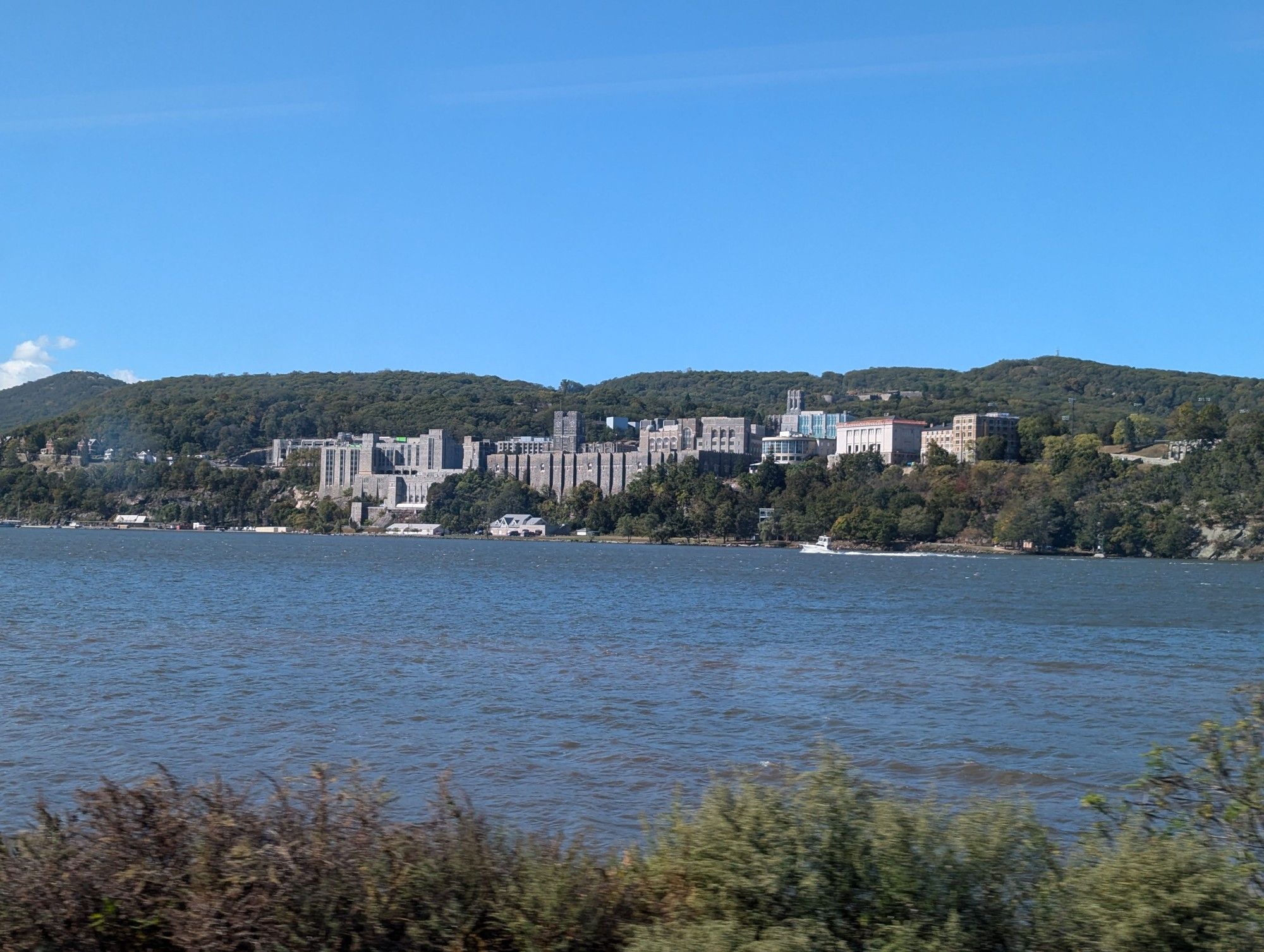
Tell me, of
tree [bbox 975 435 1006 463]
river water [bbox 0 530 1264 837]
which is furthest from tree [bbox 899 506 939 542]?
river water [bbox 0 530 1264 837]

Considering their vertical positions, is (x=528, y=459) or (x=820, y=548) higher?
(x=528, y=459)

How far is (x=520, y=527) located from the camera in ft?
509

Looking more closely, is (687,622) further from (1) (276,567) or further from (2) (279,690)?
(1) (276,567)

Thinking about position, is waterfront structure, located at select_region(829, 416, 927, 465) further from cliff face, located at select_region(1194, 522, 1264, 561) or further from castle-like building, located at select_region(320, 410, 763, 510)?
cliff face, located at select_region(1194, 522, 1264, 561)

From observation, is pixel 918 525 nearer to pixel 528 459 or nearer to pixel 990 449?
pixel 990 449

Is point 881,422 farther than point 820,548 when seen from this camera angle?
Yes

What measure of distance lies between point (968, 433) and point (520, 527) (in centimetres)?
6202

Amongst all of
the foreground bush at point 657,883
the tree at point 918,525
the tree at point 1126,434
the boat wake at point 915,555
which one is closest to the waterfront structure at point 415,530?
the boat wake at point 915,555

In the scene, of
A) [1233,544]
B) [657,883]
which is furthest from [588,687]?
[1233,544]

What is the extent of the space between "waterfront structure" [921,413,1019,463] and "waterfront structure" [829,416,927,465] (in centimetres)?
148

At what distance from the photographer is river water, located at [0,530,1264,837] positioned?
42.1 feet

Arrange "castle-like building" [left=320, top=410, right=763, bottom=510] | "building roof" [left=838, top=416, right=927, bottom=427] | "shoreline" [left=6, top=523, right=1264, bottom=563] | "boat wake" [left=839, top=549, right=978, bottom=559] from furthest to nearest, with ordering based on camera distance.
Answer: "castle-like building" [left=320, top=410, right=763, bottom=510]
"building roof" [left=838, top=416, right=927, bottom=427]
"shoreline" [left=6, top=523, right=1264, bottom=563]
"boat wake" [left=839, top=549, right=978, bottom=559]

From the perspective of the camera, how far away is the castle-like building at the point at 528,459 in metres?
173

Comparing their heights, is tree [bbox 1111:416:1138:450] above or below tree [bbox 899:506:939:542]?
above
